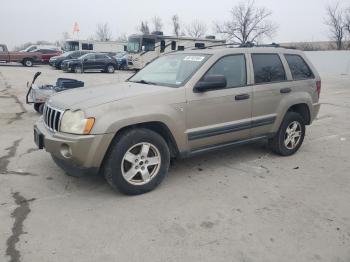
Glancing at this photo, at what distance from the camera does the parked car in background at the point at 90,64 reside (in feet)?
83.5

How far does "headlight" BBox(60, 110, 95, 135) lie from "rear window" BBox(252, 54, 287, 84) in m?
2.61

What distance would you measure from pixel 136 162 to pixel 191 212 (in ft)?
2.85

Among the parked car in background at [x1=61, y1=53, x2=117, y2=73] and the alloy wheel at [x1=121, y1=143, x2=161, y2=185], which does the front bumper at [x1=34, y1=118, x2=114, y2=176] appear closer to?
the alloy wheel at [x1=121, y1=143, x2=161, y2=185]

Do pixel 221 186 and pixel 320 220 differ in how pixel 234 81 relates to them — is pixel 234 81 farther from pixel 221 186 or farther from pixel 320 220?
pixel 320 220

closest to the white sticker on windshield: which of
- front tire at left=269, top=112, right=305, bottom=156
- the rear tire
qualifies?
front tire at left=269, top=112, right=305, bottom=156

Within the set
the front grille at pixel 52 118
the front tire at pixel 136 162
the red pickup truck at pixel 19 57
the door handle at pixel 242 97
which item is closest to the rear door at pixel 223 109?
the door handle at pixel 242 97

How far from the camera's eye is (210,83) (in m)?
4.52

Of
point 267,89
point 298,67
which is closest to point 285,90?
point 267,89

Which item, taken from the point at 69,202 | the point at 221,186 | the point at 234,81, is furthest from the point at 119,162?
the point at 234,81

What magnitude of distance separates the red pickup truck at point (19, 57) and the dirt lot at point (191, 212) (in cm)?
2768

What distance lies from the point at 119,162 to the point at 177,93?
1.10 m

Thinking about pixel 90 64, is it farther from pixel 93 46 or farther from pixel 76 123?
pixel 76 123

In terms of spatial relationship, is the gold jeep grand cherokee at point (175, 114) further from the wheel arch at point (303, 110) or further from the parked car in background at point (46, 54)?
the parked car in background at point (46, 54)

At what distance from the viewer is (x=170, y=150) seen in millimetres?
4652
